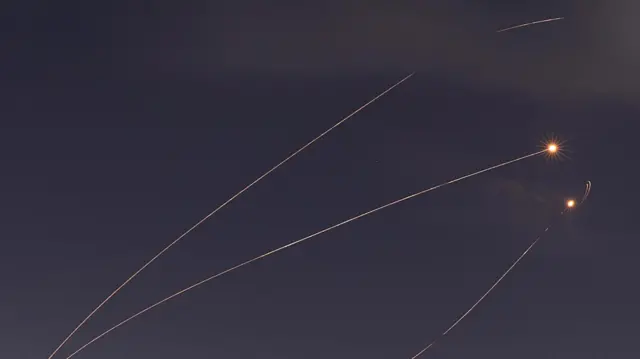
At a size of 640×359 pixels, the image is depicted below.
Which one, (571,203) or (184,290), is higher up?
(571,203)

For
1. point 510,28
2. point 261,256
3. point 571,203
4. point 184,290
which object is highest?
point 510,28

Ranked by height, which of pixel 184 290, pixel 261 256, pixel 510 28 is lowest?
pixel 184 290

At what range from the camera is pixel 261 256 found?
28.7m

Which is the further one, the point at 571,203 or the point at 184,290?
the point at 571,203

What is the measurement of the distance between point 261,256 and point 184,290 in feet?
22.3

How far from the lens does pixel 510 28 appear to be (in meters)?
37.7

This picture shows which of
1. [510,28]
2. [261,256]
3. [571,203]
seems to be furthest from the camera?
[571,203]

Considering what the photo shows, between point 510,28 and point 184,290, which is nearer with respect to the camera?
point 184,290

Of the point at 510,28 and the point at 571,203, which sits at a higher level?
the point at 510,28

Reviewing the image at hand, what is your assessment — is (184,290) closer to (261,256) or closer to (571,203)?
(261,256)

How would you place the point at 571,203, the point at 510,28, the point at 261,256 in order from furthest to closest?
the point at 571,203, the point at 510,28, the point at 261,256

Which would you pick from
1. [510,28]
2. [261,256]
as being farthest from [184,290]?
[510,28]

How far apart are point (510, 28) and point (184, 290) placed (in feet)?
131

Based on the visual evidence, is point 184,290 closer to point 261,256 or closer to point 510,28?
point 261,256
